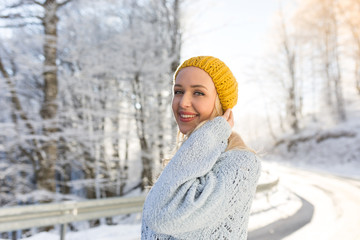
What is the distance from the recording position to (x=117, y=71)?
34.1 ft

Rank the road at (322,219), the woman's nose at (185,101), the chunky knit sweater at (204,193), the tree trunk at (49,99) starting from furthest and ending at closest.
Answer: the tree trunk at (49,99), the road at (322,219), the woman's nose at (185,101), the chunky knit sweater at (204,193)

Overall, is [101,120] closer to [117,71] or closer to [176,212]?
[117,71]

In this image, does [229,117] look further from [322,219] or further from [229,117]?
[322,219]

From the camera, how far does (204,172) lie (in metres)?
1.06

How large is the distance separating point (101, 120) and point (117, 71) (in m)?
1.88

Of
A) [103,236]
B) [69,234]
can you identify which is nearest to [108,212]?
[103,236]

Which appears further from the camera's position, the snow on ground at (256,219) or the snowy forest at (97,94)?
the snowy forest at (97,94)

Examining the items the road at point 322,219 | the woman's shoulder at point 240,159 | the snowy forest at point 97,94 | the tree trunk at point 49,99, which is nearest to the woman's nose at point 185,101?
the woman's shoulder at point 240,159

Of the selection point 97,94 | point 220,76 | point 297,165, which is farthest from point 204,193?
point 297,165

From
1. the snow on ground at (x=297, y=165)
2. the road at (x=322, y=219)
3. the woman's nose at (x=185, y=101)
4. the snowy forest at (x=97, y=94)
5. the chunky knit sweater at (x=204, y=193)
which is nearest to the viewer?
the chunky knit sweater at (x=204, y=193)

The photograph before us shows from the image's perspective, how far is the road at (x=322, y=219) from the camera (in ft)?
17.6

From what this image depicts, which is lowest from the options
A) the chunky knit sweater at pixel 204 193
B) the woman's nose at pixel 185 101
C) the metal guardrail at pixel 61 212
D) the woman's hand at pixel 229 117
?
the metal guardrail at pixel 61 212

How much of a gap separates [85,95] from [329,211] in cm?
816

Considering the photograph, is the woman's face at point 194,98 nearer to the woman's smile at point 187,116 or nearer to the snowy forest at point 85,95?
the woman's smile at point 187,116
